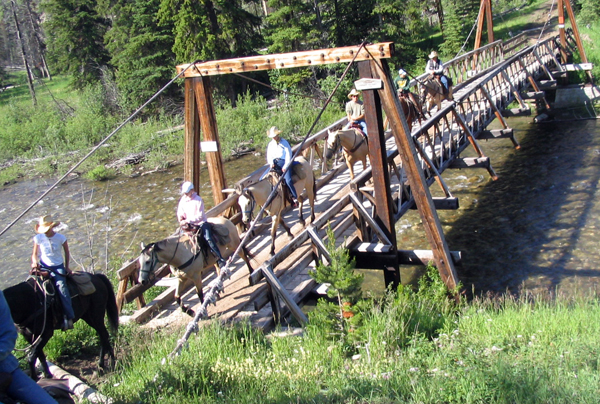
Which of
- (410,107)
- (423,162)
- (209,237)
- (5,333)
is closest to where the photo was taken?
(5,333)

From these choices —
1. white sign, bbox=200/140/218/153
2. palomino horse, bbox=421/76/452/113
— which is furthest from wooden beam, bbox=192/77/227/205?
palomino horse, bbox=421/76/452/113

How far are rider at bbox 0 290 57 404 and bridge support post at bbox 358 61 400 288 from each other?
6.62 meters

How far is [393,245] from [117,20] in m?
35.1

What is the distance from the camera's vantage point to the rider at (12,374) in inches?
191

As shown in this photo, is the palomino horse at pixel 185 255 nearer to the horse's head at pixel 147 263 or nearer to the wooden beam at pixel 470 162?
the horse's head at pixel 147 263

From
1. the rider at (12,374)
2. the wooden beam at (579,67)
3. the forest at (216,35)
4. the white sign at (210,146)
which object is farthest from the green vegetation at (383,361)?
the forest at (216,35)

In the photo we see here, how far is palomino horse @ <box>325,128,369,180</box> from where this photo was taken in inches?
498

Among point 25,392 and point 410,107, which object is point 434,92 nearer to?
point 410,107

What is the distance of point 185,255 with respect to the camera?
8977 mm

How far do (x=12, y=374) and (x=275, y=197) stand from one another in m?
6.31

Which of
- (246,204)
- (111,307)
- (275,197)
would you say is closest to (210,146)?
(275,197)

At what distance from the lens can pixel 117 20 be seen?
3975 centimetres

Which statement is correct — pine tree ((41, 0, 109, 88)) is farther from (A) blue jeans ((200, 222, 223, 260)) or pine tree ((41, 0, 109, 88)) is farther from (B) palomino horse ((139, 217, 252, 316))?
(A) blue jeans ((200, 222, 223, 260))

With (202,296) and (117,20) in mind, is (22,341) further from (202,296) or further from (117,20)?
(117,20)
